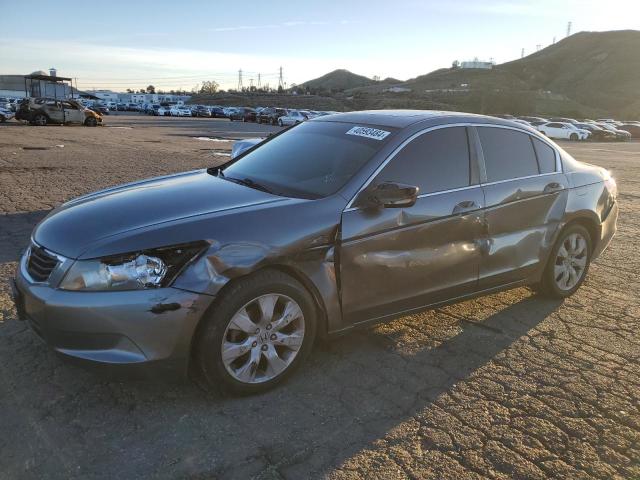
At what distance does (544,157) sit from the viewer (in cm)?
483

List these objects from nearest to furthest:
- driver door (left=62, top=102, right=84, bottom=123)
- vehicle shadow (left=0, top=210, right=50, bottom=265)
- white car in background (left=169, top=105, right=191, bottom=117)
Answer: vehicle shadow (left=0, top=210, right=50, bottom=265), driver door (left=62, top=102, right=84, bottom=123), white car in background (left=169, top=105, right=191, bottom=117)

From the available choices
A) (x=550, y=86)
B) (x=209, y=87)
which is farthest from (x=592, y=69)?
(x=209, y=87)

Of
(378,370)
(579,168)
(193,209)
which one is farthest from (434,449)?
(579,168)

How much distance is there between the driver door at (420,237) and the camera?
3.54 m

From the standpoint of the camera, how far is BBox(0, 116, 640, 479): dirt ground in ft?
8.89

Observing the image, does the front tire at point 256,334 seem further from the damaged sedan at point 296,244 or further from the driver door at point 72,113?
the driver door at point 72,113

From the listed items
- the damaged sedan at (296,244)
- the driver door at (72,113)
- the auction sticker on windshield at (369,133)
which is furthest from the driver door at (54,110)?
Result: the auction sticker on windshield at (369,133)

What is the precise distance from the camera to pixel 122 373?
2943 mm

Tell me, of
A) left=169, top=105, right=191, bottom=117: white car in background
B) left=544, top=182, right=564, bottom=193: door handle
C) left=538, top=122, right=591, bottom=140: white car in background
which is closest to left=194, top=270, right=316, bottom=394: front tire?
left=544, top=182, right=564, bottom=193: door handle

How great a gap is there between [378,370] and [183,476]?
150 centimetres

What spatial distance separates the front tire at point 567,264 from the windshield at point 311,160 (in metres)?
2.03

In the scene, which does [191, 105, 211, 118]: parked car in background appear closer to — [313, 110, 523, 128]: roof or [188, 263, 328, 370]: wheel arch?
[313, 110, 523, 128]: roof

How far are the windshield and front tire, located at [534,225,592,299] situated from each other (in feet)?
6.65

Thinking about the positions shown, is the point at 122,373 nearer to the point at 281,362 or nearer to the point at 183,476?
the point at 183,476
